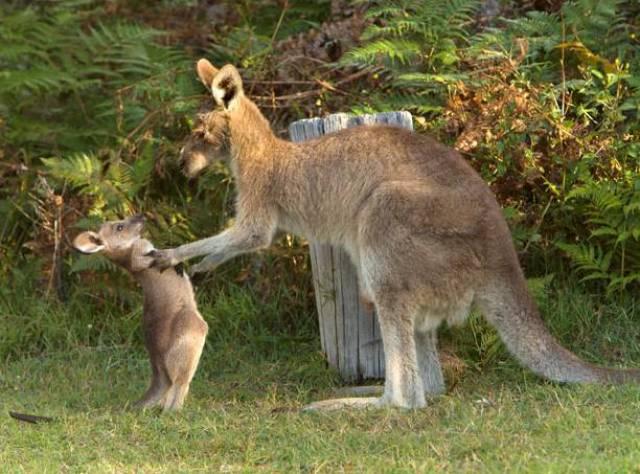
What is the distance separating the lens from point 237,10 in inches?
413

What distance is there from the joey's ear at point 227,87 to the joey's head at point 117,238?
2.96ft

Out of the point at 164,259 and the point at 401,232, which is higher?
the point at 401,232

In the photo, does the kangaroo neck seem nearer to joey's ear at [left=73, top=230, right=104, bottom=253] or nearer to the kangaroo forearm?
the kangaroo forearm

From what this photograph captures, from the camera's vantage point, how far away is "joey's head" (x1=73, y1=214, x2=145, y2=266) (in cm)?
707

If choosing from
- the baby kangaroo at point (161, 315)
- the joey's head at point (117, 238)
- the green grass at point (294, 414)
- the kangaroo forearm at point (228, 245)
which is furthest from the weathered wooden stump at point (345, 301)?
the joey's head at point (117, 238)

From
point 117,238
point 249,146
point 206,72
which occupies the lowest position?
point 117,238

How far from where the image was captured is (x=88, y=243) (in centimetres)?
701

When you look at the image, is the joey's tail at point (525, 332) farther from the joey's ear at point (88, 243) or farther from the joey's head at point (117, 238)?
the joey's ear at point (88, 243)

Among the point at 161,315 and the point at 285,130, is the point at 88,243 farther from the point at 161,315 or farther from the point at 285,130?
the point at 285,130

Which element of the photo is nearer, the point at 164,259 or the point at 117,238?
the point at 164,259

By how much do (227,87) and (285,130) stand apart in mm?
1800

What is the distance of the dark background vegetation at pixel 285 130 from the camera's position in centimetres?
800

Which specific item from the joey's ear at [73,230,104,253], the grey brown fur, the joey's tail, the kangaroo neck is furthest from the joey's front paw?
the joey's tail

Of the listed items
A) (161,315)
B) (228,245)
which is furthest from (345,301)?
Answer: (161,315)
